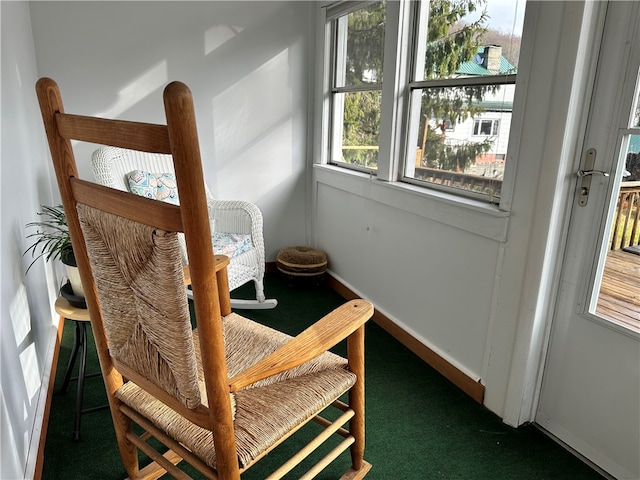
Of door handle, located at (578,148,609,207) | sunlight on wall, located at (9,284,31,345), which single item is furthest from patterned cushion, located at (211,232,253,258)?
door handle, located at (578,148,609,207)

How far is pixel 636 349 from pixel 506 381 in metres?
0.47

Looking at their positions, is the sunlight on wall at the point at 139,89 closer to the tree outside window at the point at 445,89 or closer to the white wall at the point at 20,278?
the white wall at the point at 20,278

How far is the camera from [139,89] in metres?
2.68

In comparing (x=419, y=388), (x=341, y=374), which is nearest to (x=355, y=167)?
(x=419, y=388)

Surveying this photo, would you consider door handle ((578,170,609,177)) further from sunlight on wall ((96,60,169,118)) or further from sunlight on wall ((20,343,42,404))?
sunlight on wall ((96,60,169,118))

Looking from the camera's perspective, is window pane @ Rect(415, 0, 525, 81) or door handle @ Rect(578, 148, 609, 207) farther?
window pane @ Rect(415, 0, 525, 81)

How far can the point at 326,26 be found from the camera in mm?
2824

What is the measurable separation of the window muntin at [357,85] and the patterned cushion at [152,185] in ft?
3.52

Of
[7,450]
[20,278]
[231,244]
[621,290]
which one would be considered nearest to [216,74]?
[231,244]

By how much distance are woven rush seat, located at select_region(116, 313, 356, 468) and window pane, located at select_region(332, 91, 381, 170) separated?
4.95ft

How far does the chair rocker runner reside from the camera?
0.78 m

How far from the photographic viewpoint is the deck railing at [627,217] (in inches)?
52.4

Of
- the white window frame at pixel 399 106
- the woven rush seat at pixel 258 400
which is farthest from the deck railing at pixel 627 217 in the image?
the woven rush seat at pixel 258 400

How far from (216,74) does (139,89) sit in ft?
1.54
